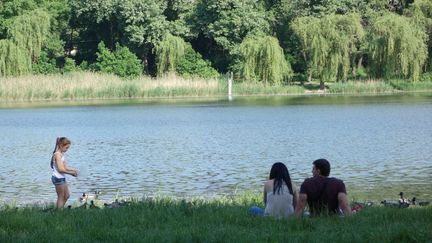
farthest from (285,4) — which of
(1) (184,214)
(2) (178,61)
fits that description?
(1) (184,214)

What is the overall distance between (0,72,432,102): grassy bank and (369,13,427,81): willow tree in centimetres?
148

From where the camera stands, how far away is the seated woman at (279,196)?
8.97m

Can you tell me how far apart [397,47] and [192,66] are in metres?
15.7

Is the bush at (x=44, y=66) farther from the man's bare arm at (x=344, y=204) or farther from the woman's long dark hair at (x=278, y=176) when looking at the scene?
the man's bare arm at (x=344, y=204)

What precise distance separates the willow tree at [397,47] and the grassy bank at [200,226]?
136ft

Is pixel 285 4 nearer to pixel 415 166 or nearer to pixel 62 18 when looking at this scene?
pixel 62 18

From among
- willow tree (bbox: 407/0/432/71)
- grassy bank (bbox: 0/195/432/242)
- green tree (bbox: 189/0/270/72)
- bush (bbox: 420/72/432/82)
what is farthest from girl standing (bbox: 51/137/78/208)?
green tree (bbox: 189/0/270/72)

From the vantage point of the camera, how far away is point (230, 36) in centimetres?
6166

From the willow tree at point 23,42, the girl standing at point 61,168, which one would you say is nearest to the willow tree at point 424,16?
the willow tree at point 23,42

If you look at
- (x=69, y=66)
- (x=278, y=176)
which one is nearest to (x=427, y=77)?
(x=69, y=66)

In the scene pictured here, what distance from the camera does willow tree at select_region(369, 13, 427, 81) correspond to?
49.6 m

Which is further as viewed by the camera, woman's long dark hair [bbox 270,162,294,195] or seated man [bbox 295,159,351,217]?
woman's long dark hair [bbox 270,162,294,195]

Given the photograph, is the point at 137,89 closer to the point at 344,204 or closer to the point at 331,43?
the point at 331,43

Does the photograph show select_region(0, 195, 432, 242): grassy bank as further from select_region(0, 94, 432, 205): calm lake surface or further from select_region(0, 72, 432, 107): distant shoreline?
select_region(0, 72, 432, 107): distant shoreline
